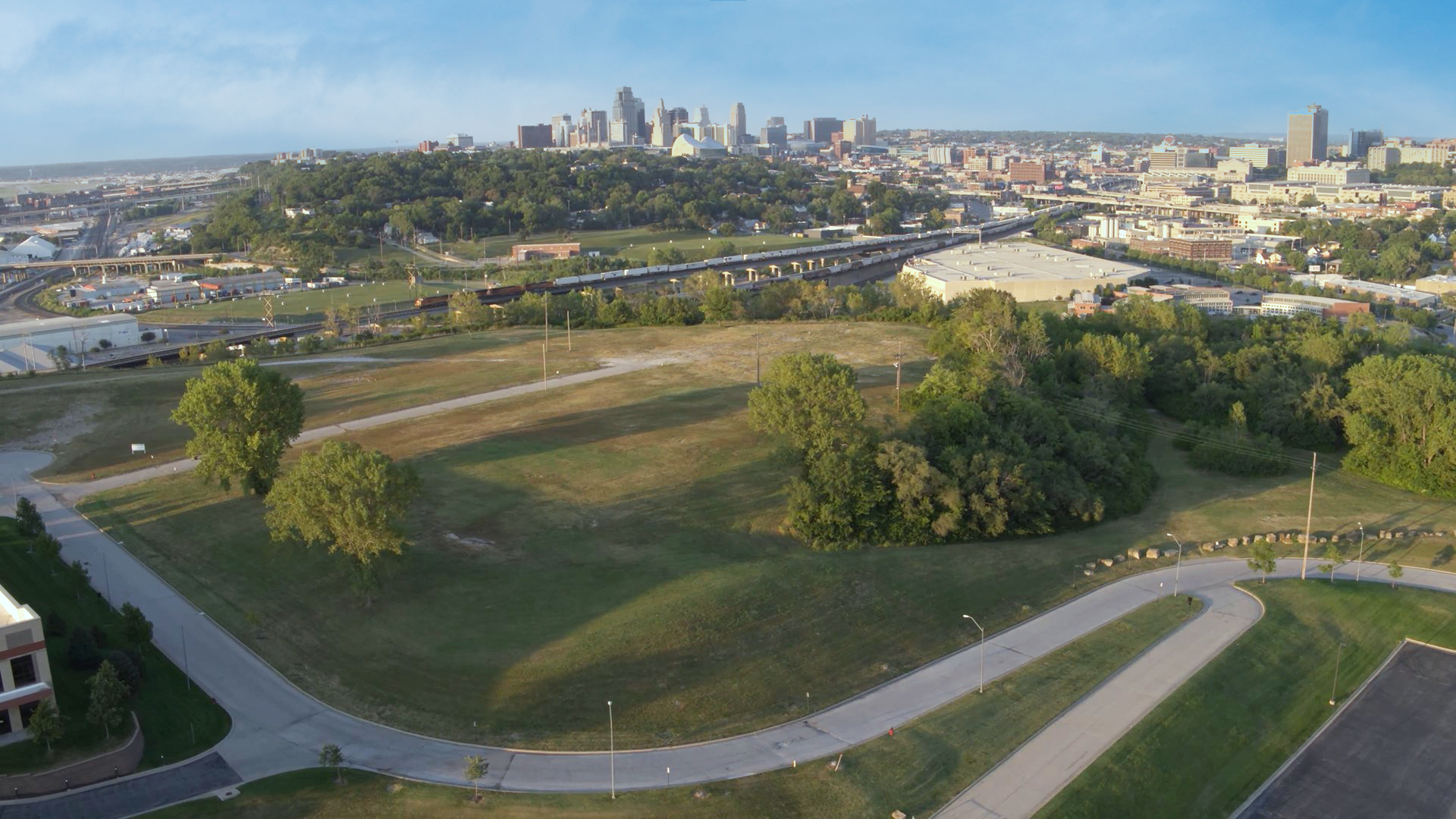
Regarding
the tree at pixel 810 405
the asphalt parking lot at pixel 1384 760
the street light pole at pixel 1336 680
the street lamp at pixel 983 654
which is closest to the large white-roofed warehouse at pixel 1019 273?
the tree at pixel 810 405

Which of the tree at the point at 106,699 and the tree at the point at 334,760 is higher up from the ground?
the tree at the point at 106,699

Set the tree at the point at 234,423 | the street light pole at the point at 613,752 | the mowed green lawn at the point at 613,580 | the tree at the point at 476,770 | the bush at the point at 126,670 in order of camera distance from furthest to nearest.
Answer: the tree at the point at 234,423
the mowed green lawn at the point at 613,580
the bush at the point at 126,670
the street light pole at the point at 613,752
the tree at the point at 476,770

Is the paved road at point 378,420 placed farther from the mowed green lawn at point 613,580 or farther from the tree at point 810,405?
the tree at point 810,405

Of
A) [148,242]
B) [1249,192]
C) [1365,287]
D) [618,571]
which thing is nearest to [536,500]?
[618,571]

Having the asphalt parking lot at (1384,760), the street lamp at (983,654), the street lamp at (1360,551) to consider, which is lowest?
the asphalt parking lot at (1384,760)

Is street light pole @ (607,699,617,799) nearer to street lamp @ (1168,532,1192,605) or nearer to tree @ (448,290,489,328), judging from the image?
street lamp @ (1168,532,1192,605)

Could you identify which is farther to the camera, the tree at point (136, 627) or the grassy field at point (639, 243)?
the grassy field at point (639, 243)

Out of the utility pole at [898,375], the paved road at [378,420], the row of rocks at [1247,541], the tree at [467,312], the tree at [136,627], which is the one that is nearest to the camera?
the tree at [136,627]
